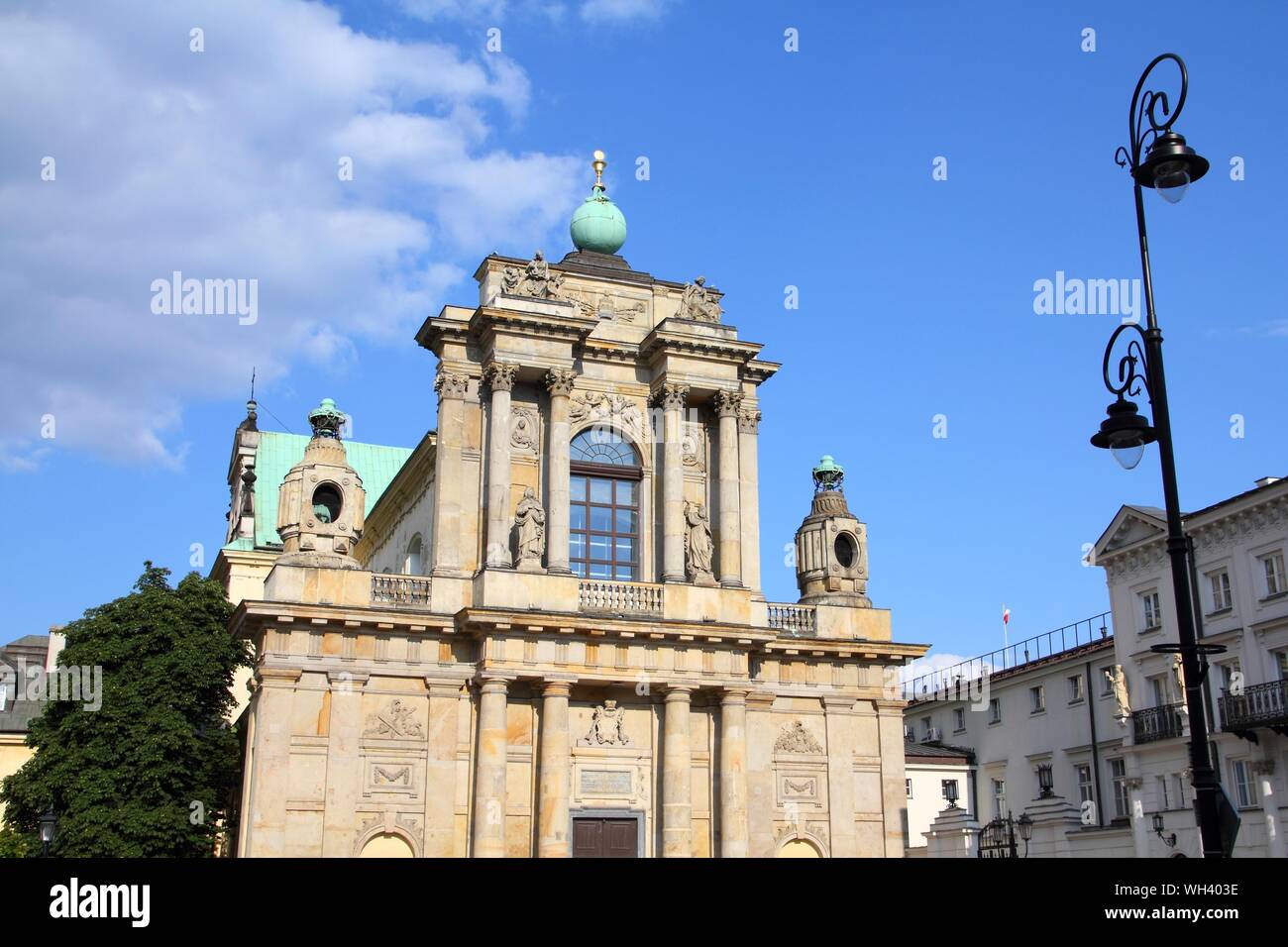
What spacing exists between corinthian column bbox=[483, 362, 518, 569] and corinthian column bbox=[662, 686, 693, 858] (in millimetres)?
5084

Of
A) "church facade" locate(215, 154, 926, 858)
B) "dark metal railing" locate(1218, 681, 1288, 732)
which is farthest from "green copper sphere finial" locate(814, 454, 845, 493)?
"dark metal railing" locate(1218, 681, 1288, 732)

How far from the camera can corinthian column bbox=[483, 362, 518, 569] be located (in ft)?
102

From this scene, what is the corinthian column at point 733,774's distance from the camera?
30312 mm

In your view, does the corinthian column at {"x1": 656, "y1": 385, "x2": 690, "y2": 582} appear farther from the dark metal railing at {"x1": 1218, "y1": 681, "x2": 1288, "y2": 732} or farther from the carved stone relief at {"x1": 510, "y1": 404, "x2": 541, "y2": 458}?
the dark metal railing at {"x1": 1218, "y1": 681, "x2": 1288, "y2": 732}

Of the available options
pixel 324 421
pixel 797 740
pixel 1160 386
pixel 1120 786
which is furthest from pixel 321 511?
pixel 1120 786

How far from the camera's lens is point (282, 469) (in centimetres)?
6134

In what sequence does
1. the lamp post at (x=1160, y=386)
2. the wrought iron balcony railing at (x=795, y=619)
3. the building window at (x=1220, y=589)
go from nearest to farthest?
the lamp post at (x=1160, y=386) < the wrought iron balcony railing at (x=795, y=619) < the building window at (x=1220, y=589)

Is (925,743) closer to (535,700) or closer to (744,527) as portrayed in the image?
(744,527)

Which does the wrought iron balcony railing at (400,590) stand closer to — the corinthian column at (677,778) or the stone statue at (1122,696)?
the corinthian column at (677,778)

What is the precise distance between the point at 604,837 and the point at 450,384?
11369mm

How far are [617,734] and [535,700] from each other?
6.93ft

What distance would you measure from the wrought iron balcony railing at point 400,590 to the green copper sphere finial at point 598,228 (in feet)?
36.3

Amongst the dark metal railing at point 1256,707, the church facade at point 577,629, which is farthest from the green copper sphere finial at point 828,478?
the dark metal railing at point 1256,707
